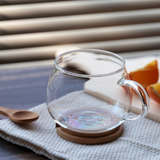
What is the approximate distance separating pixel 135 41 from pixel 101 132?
3.65ft

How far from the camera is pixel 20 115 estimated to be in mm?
575

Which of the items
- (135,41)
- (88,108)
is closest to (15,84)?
(88,108)

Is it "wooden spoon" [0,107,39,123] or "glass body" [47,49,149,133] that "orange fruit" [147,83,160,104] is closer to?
"glass body" [47,49,149,133]

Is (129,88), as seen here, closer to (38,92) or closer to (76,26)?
(38,92)

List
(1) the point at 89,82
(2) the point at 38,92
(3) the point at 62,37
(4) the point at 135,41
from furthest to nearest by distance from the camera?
(4) the point at 135,41 → (3) the point at 62,37 → (2) the point at 38,92 → (1) the point at 89,82

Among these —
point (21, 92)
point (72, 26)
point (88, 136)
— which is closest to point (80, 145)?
point (88, 136)

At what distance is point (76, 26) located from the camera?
1.38 m

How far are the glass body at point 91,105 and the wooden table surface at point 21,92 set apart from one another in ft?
0.29

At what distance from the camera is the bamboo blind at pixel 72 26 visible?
1.31 m

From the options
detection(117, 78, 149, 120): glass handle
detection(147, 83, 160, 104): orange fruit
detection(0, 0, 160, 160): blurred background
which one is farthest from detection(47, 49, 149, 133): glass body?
detection(0, 0, 160, 160): blurred background

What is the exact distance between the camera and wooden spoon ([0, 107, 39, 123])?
0.56 metres

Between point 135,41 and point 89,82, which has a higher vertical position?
point 89,82

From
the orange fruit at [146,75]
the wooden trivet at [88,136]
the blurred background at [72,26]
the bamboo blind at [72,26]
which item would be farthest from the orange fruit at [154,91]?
the bamboo blind at [72,26]

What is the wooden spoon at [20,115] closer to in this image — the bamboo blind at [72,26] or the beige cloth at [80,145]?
the beige cloth at [80,145]
